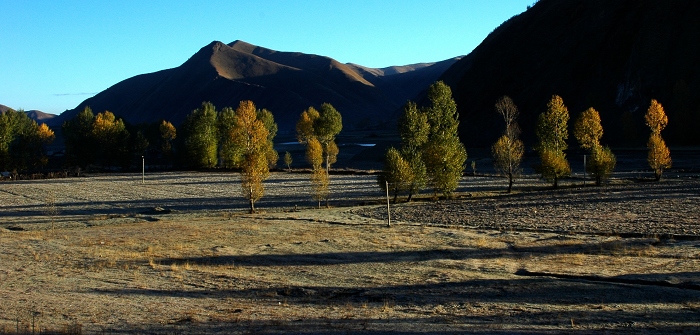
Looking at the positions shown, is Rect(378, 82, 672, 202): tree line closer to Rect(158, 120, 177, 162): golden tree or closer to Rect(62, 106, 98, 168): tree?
Rect(158, 120, 177, 162): golden tree

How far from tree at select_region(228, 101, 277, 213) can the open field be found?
7.41ft

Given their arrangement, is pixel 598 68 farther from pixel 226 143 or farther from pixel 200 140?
pixel 200 140

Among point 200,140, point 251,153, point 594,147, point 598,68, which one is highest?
point 598,68

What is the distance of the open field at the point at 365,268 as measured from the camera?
15.0m

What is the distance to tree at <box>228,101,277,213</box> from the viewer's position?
→ 143 ft

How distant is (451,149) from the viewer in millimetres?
50219

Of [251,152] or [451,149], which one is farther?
[451,149]

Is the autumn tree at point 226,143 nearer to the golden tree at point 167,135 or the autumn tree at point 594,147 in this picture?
the golden tree at point 167,135

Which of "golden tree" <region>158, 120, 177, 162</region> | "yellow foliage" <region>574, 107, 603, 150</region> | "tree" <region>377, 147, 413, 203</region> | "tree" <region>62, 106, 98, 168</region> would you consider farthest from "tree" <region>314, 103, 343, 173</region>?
"tree" <region>62, 106, 98, 168</region>

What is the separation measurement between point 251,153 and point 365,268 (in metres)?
23.8

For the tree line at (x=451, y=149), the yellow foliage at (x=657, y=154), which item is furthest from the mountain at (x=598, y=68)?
the tree line at (x=451, y=149)

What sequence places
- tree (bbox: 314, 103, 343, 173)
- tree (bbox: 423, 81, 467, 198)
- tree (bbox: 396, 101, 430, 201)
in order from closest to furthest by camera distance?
tree (bbox: 423, 81, 467, 198) → tree (bbox: 396, 101, 430, 201) → tree (bbox: 314, 103, 343, 173)

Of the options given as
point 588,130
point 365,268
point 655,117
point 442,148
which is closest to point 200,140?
point 442,148

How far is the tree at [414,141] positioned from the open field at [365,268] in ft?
16.0
